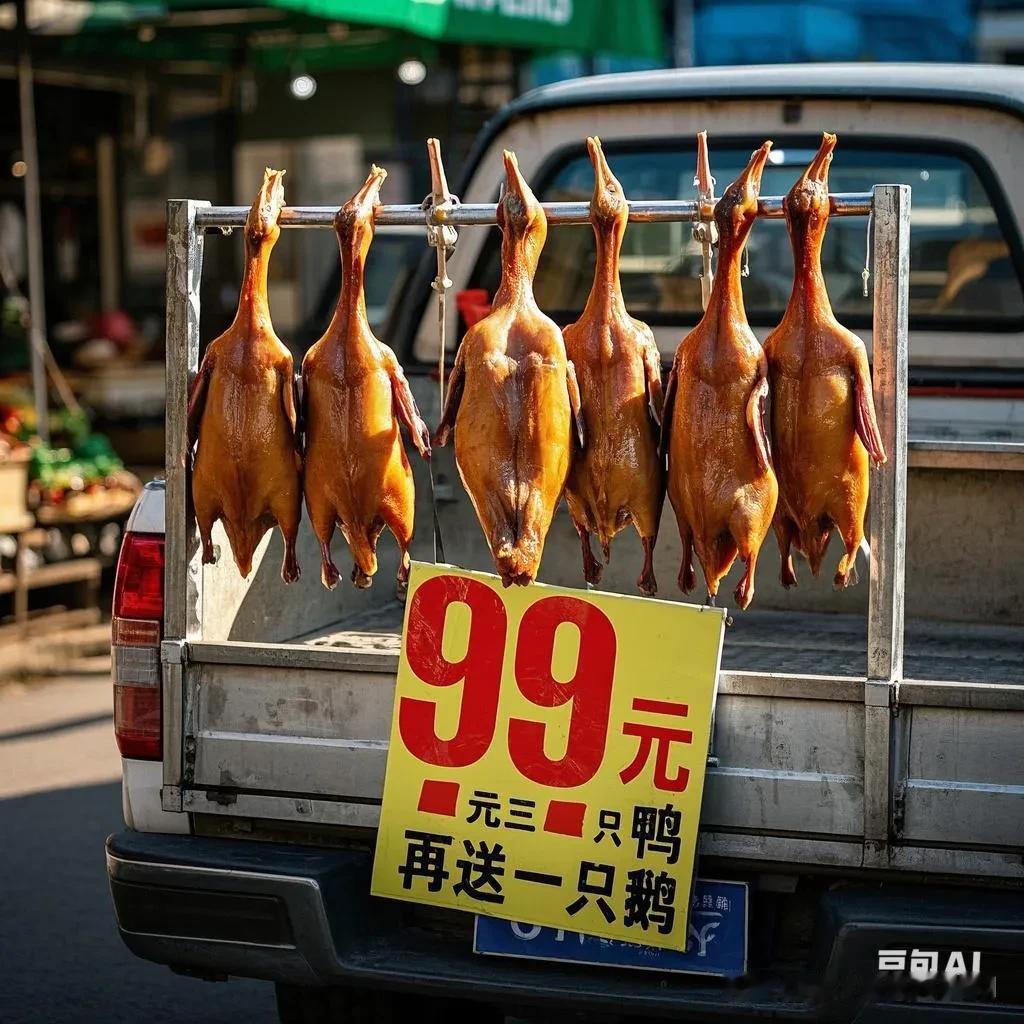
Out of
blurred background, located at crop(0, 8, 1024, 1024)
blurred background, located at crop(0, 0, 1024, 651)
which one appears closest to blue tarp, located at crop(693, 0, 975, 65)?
blurred background, located at crop(0, 8, 1024, 1024)

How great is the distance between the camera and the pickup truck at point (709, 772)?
288 cm

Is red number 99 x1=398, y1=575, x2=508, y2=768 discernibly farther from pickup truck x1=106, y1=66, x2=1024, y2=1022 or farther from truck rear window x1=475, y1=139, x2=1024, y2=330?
truck rear window x1=475, y1=139, x2=1024, y2=330

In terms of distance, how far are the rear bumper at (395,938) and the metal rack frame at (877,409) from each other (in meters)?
0.14

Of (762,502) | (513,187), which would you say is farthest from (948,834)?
(513,187)

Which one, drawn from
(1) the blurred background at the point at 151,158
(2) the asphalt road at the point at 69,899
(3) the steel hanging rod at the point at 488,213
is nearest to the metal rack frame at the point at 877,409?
(3) the steel hanging rod at the point at 488,213

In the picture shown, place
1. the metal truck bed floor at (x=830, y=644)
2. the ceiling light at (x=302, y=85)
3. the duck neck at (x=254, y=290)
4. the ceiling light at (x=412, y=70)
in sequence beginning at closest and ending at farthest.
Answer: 1. the duck neck at (x=254, y=290)
2. the metal truck bed floor at (x=830, y=644)
3. the ceiling light at (x=412, y=70)
4. the ceiling light at (x=302, y=85)

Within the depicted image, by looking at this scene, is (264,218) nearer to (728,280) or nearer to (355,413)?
(355,413)

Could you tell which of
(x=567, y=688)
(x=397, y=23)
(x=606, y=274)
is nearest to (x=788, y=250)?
(x=606, y=274)

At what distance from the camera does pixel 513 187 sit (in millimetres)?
3094

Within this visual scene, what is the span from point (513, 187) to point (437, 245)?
0.72 ft

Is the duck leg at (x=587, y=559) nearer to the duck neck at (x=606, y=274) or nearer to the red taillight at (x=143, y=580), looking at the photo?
the duck neck at (x=606, y=274)

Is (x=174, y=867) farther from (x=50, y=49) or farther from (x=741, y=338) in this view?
(x=50, y=49)

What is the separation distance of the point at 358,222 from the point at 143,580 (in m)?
0.88

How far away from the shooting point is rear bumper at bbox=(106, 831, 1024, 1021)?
2850 mm
